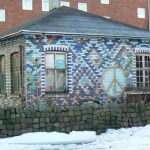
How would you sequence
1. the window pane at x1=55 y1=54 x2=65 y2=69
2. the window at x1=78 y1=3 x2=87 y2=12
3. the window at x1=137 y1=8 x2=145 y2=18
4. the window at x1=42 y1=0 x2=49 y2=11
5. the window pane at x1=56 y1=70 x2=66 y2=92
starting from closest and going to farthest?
the window pane at x1=55 y1=54 x2=65 y2=69, the window pane at x1=56 y1=70 x2=66 y2=92, the window at x1=42 y1=0 x2=49 y2=11, the window at x1=78 y1=3 x2=87 y2=12, the window at x1=137 y1=8 x2=145 y2=18

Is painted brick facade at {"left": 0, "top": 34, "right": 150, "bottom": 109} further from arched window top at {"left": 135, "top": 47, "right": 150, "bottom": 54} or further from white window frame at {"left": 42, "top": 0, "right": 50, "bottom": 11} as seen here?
white window frame at {"left": 42, "top": 0, "right": 50, "bottom": 11}

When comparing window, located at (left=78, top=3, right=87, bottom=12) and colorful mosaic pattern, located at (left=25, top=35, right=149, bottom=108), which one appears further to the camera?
window, located at (left=78, top=3, right=87, bottom=12)

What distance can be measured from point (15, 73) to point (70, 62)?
8.48 ft

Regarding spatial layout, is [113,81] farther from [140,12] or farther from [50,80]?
[140,12]

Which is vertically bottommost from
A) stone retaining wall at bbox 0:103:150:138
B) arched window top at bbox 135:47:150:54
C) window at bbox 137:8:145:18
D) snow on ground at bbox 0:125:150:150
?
snow on ground at bbox 0:125:150:150

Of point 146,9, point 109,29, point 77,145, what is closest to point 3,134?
point 77,145

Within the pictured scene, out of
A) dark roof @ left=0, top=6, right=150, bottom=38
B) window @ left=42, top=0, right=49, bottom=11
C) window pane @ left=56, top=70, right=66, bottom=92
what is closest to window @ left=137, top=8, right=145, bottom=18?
window @ left=42, top=0, right=49, bottom=11

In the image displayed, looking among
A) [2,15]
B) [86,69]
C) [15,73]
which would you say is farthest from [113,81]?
[2,15]

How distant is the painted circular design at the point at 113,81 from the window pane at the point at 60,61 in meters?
2.13

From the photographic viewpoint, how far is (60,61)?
851 inches

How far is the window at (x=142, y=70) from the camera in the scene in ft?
77.4

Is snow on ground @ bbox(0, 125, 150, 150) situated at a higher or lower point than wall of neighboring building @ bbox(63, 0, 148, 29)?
lower

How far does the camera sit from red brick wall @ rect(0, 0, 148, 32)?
174ft

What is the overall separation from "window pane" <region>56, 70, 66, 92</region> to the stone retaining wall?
432 centimetres
